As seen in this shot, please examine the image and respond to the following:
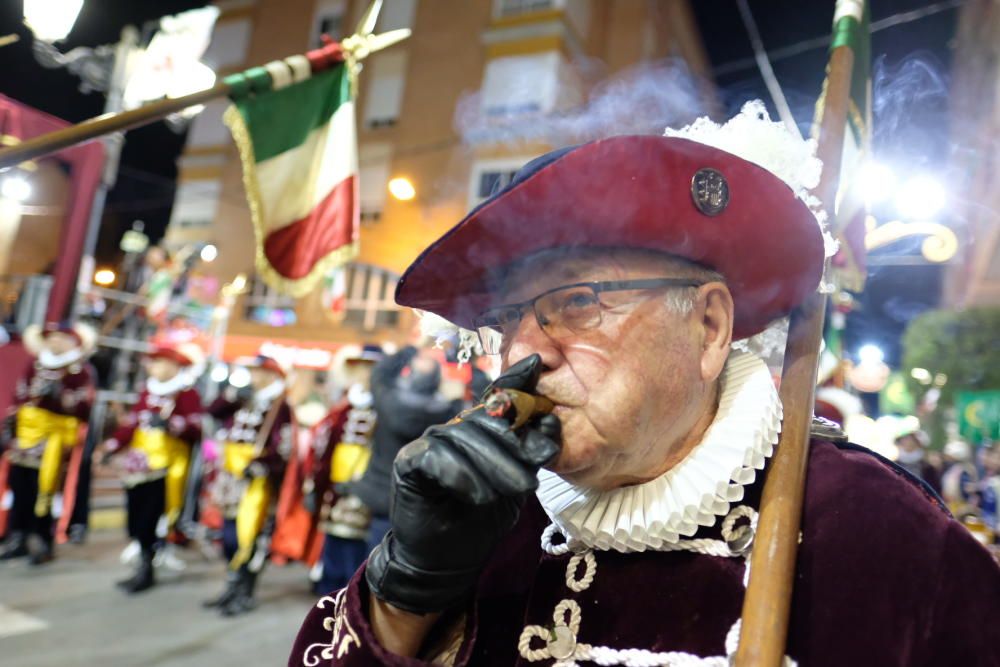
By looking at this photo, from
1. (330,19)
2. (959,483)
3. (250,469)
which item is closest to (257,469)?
(250,469)

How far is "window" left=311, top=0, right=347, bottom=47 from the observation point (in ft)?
54.5

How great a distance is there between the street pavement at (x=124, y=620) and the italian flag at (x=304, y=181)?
2.71 metres

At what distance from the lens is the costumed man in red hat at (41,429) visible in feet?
19.4

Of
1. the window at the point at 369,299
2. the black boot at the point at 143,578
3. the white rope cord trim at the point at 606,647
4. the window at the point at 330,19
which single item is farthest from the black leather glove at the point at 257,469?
the window at the point at 330,19

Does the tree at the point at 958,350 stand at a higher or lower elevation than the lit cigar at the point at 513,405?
higher

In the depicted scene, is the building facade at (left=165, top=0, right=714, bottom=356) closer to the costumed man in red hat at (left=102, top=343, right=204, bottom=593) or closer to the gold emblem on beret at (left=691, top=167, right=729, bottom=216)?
the costumed man in red hat at (left=102, top=343, right=204, bottom=593)

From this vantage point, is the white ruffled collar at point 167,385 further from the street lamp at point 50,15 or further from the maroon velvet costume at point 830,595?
the maroon velvet costume at point 830,595

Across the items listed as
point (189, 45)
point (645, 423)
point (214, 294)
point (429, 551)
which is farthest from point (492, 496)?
point (214, 294)

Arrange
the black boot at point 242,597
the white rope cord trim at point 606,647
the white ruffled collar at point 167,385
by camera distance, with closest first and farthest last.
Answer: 1. the white rope cord trim at point 606,647
2. the black boot at point 242,597
3. the white ruffled collar at point 167,385

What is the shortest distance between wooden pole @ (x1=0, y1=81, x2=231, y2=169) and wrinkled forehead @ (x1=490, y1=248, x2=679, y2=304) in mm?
1378

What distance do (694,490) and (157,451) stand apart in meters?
5.91

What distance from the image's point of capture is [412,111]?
1536 centimetres

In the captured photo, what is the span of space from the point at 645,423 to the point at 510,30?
13.6 m

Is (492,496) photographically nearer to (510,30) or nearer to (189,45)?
(189,45)
